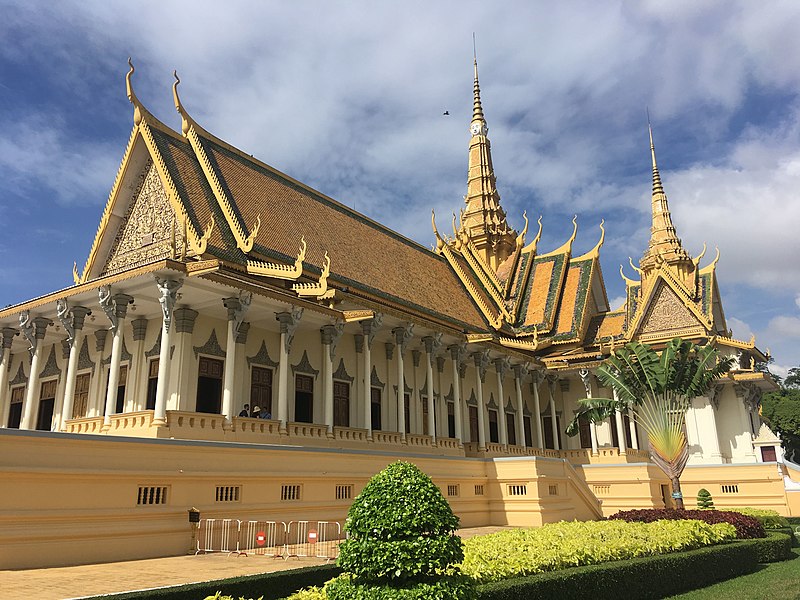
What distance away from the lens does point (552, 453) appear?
26672 millimetres

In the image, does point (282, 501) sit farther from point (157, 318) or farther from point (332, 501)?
point (157, 318)

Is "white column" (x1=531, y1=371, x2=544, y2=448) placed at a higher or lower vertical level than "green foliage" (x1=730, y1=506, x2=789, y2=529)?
higher

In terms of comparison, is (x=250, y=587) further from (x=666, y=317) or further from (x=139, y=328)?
(x=666, y=317)

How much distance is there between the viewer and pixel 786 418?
152ft

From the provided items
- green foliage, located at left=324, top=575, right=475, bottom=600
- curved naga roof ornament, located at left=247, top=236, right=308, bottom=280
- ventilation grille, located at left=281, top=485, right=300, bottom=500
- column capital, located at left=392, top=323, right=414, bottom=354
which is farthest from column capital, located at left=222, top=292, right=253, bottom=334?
green foliage, located at left=324, top=575, right=475, bottom=600

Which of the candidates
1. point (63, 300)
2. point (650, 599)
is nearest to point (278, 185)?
point (63, 300)

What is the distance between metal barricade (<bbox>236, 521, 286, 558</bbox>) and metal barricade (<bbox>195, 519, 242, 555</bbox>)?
112mm

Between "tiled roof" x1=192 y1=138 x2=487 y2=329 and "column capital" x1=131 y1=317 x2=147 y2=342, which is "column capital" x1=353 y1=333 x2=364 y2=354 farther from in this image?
"column capital" x1=131 y1=317 x2=147 y2=342

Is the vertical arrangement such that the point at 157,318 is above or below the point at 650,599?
above

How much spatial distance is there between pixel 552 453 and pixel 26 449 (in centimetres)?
2103

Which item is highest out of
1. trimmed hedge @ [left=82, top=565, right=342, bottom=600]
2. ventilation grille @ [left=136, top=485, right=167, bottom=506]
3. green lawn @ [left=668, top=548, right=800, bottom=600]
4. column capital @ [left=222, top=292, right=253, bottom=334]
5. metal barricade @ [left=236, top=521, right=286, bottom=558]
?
column capital @ [left=222, top=292, right=253, bottom=334]

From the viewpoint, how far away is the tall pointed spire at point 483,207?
36031mm

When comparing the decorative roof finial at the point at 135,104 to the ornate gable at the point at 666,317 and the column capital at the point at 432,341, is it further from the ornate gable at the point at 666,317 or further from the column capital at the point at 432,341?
the ornate gable at the point at 666,317

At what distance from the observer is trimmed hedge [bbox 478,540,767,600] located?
7238 millimetres
